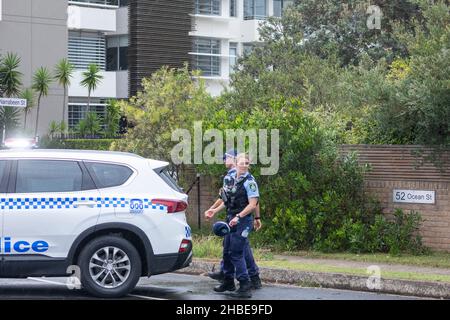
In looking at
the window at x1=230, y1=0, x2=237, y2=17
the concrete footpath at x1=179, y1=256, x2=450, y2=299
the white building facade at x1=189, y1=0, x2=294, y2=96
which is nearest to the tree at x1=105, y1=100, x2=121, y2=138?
the white building facade at x1=189, y1=0, x2=294, y2=96

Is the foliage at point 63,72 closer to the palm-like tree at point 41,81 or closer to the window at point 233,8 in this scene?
the palm-like tree at point 41,81

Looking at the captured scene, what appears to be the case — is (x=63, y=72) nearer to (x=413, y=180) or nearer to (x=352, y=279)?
(x=413, y=180)

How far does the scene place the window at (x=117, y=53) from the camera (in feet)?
155

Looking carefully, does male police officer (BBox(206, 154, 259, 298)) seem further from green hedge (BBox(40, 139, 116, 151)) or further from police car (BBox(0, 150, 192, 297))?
green hedge (BBox(40, 139, 116, 151))

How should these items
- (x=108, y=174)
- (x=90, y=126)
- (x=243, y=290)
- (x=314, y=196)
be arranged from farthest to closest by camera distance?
(x=90, y=126), (x=314, y=196), (x=243, y=290), (x=108, y=174)

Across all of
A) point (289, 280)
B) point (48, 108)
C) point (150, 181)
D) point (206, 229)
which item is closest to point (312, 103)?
point (206, 229)

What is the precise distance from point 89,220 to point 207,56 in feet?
131

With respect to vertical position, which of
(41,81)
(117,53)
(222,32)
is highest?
(222,32)

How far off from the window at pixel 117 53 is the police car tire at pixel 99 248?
36.1 m

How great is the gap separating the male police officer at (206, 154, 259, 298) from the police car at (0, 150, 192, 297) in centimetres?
58

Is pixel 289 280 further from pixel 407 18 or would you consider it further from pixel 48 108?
pixel 48 108

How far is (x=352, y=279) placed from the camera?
1283 centimetres

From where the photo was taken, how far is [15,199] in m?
11.2

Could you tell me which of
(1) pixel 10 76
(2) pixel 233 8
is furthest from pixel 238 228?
(2) pixel 233 8
